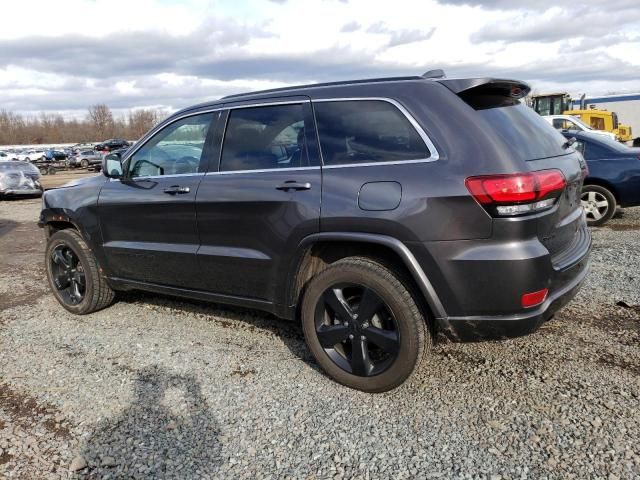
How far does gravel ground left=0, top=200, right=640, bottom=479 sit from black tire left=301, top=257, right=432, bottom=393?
156mm

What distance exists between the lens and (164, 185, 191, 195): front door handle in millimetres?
3841

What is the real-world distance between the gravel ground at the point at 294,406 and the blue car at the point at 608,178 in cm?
375

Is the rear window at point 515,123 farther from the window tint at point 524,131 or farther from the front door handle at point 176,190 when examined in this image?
the front door handle at point 176,190

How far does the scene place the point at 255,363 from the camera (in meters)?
3.71

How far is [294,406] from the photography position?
3.12m

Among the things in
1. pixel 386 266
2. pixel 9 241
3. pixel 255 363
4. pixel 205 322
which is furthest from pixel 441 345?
pixel 9 241

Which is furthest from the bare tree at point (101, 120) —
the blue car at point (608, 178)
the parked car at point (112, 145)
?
the blue car at point (608, 178)

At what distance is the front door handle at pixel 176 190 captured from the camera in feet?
12.6

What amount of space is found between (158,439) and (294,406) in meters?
0.79

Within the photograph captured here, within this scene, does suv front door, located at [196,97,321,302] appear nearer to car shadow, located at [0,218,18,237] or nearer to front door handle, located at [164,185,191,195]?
front door handle, located at [164,185,191,195]

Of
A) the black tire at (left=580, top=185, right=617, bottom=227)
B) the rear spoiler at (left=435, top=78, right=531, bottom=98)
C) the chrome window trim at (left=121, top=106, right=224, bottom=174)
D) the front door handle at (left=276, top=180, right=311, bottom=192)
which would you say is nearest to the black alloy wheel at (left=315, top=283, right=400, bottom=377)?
the front door handle at (left=276, top=180, right=311, bottom=192)

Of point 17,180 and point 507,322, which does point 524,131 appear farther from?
point 17,180

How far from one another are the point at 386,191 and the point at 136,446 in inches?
76.4

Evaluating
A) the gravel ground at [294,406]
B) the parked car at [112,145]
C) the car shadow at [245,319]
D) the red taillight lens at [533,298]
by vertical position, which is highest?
the red taillight lens at [533,298]
